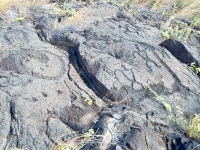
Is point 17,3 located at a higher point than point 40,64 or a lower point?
→ lower

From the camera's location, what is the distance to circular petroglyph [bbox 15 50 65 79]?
3.32 meters

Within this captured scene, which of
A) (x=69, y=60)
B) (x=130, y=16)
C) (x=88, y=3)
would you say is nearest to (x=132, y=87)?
(x=69, y=60)

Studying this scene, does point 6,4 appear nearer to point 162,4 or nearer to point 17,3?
point 17,3

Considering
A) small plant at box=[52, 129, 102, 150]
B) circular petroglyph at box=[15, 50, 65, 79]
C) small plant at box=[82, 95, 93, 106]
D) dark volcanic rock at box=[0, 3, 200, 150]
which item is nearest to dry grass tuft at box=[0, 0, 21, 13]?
dark volcanic rock at box=[0, 3, 200, 150]

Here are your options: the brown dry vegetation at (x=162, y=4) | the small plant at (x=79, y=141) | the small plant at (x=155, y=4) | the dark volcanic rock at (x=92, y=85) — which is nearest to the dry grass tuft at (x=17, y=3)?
the brown dry vegetation at (x=162, y=4)

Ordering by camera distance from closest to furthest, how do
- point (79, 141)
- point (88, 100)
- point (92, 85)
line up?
point (79, 141) < point (88, 100) < point (92, 85)

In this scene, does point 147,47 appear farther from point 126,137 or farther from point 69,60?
point 126,137

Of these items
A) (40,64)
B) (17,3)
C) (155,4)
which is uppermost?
(155,4)

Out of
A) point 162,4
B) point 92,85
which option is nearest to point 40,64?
point 92,85

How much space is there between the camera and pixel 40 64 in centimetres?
343

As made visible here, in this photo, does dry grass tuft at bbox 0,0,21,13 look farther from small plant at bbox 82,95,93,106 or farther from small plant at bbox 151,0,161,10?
small plant at bbox 82,95,93,106

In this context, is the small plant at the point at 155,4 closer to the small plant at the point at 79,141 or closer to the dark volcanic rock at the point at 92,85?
the dark volcanic rock at the point at 92,85

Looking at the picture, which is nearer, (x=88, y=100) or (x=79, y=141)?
(x=79, y=141)

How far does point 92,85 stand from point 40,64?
0.55m
